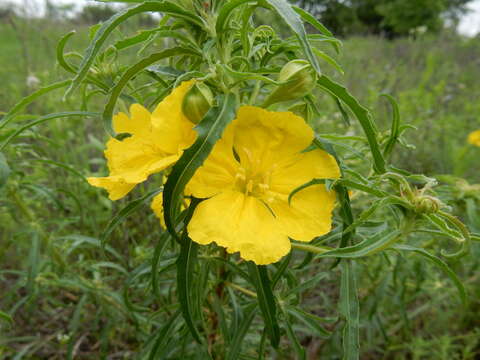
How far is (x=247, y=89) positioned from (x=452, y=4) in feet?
73.8

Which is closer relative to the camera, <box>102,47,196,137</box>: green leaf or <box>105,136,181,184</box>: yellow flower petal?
<box>102,47,196,137</box>: green leaf

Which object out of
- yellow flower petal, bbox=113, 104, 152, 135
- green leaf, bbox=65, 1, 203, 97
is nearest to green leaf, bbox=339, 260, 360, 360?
yellow flower petal, bbox=113, 104, 152, 135

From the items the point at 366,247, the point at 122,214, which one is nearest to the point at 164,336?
the point at 122,214

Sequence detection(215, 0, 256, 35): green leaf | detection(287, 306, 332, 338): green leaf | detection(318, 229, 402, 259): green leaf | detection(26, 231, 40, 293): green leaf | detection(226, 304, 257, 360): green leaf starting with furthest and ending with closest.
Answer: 1. detection(26, 231, 40, 293): green leaf
2. detection(287, 306, 332, 338): green leaf
3. detection(226, 304, 257, 360): green leaf
4. detection(318, 229, 402, 259): green leaf
5. detection(215, 0, 256, 35): green leaf

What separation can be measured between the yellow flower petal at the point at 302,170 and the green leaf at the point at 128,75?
400 mm

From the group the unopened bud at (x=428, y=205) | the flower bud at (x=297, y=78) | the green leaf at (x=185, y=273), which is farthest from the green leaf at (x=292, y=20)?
the green leaf at (x=185, y=273)

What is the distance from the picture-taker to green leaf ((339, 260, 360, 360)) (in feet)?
3.09

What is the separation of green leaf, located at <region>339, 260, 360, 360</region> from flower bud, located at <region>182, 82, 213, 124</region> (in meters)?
0.56

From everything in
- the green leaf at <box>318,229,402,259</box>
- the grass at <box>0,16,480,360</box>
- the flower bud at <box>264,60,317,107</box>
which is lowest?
the grass at <box>0,16,480,360</box>

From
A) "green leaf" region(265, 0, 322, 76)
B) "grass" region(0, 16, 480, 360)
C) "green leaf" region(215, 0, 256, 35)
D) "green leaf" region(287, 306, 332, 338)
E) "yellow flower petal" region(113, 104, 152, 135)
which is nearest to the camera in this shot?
"green leaf" region(265, 0, 322, 76)

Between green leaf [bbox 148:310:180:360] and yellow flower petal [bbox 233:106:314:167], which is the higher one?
yellow flower petal [bbox 233:106:314:167]

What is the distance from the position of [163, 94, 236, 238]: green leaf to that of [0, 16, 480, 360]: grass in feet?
1.53

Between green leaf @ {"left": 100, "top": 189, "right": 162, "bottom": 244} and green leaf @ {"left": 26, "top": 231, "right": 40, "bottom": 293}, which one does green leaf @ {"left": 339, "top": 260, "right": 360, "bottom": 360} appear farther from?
green leaf @ {"left": 26, "top": 231, "right": 40, "bottom": 293}

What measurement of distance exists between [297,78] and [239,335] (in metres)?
0.90
